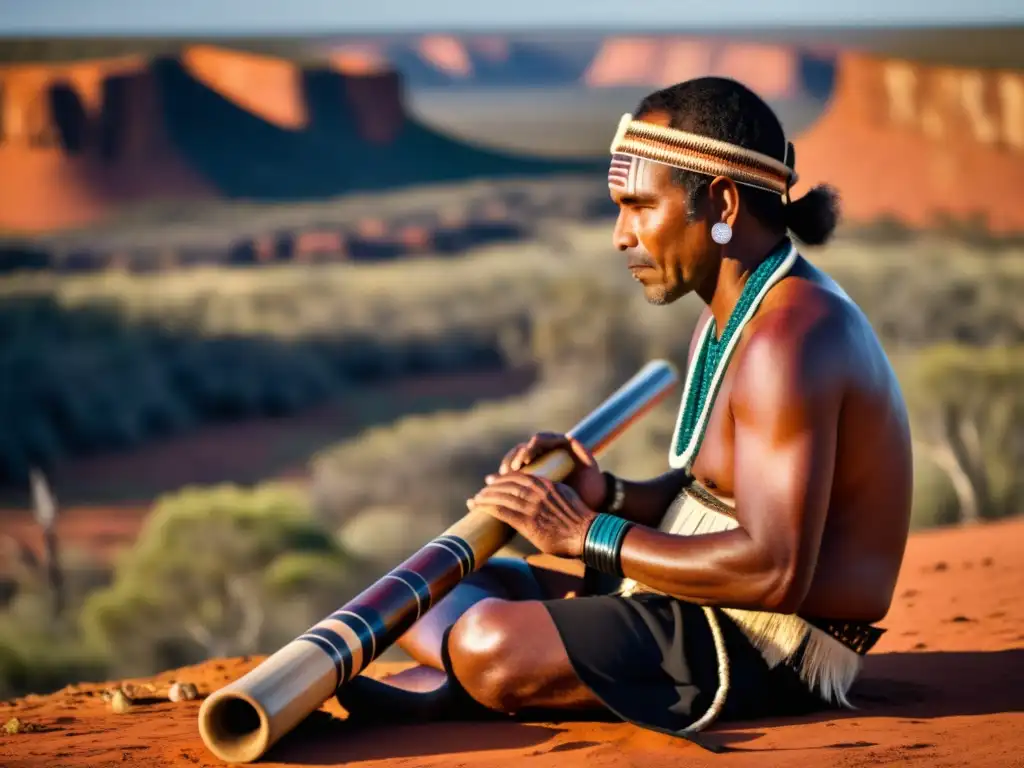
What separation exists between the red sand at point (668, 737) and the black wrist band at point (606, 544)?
1.32 ft

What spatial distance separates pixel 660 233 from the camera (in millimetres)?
3393

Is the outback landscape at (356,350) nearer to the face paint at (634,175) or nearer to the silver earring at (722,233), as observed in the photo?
the silver earring at (722,233)

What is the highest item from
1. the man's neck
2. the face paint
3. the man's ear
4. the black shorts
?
the face paint

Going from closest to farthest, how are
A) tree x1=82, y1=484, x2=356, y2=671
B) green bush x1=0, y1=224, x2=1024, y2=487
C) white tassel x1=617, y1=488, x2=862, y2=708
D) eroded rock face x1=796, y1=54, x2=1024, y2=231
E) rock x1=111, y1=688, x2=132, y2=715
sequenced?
white tassel x1=617, y1=488, x2=862, y2=708 → rock x1=111, y1=688, x2=132, y2=715 → tree x1=82, y1=484, x2=356, y2=671 → green bush x1=0, y1=224, x2=1024, y2=487 → eroded rock face x1=796, y1=54, x2=1024, y2=231

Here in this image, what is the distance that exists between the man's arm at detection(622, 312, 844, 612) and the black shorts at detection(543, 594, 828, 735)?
21 cm

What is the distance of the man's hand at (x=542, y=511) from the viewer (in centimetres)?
335

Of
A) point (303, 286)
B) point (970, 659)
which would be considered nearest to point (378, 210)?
point (303, 286)

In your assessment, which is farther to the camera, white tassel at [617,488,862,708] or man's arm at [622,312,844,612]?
white tassel at [617,488,862,708]

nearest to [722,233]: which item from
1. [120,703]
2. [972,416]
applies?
[120,703]

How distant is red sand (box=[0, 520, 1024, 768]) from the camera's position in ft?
10.6

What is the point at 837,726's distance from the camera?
344 centimetres

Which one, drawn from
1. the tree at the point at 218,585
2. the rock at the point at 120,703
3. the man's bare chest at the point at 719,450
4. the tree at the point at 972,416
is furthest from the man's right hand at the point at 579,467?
the tree at the point at 972,416

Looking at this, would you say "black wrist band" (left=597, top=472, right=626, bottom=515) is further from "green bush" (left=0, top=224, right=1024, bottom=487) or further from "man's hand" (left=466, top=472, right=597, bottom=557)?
"green bush" (left=0, top=224, right=1024, bottom=487)

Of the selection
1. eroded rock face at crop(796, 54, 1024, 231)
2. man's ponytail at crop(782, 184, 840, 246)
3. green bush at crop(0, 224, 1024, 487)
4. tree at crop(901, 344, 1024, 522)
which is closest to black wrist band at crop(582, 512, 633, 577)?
man's ponytail at crop(782, 184, 840, 246)
